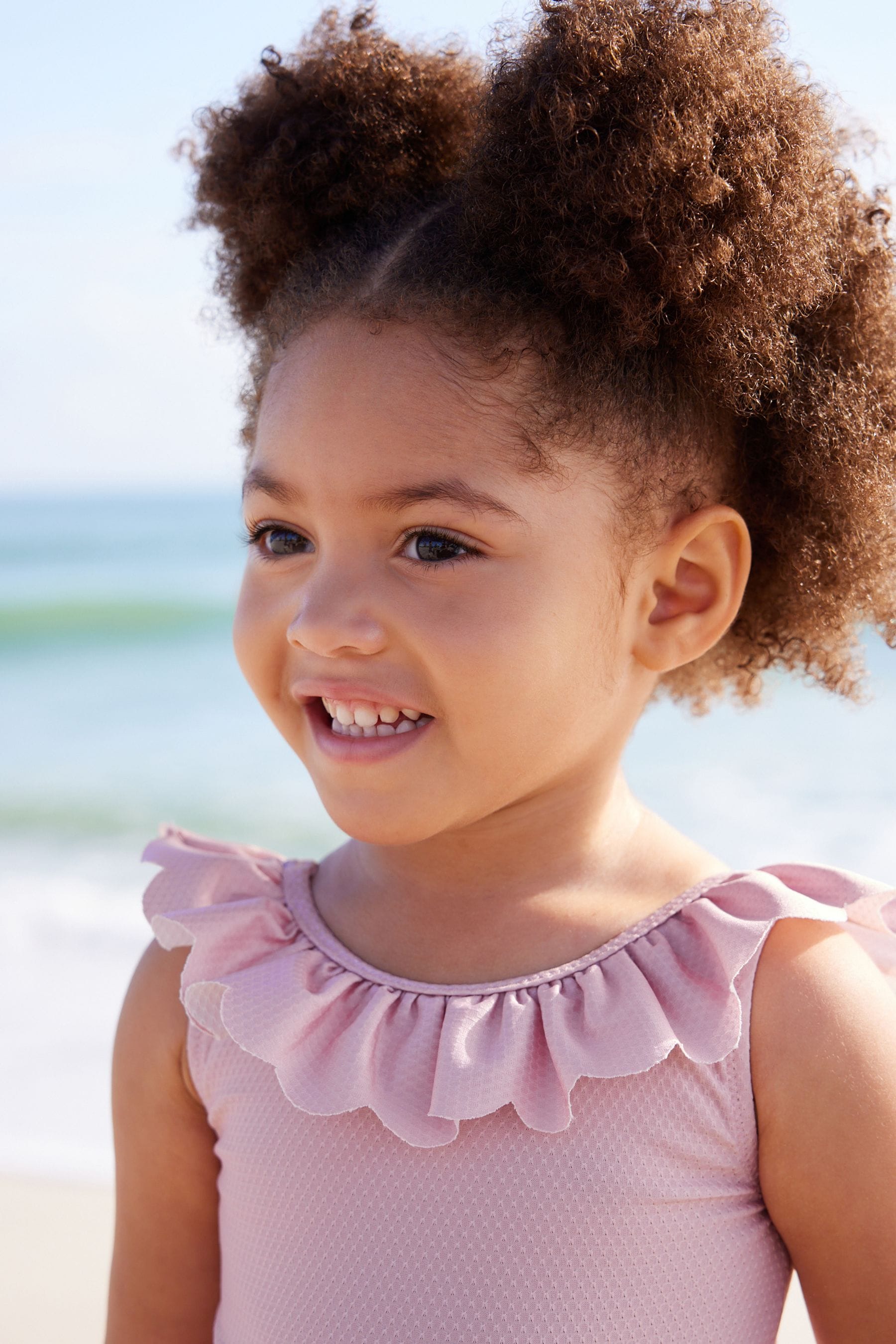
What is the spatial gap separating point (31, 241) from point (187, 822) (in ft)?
25.2

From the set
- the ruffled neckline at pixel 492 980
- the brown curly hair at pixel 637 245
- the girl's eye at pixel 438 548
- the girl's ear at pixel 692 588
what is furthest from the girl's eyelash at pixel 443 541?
the ruffled neckline at pixel 492 980

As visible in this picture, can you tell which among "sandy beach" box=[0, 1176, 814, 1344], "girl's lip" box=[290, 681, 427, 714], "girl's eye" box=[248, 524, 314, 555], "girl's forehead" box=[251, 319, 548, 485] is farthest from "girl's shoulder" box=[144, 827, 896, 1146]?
"sandy beach" box=[0, 1176, 814, 1344]

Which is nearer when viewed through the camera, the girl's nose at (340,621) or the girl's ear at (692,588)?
the girl's nose at (340,621)

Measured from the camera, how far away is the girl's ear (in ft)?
4.62

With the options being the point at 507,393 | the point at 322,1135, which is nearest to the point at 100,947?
the point at 322,1135

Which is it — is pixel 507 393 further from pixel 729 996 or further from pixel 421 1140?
pixel 421 1140

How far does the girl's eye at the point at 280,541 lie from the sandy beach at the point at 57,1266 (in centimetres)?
181

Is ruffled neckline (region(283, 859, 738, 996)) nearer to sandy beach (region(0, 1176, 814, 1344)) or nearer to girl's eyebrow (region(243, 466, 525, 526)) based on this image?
girl's eyebrow (region(243, 466, 525, 526))

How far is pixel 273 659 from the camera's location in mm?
1424

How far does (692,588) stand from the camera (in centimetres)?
145

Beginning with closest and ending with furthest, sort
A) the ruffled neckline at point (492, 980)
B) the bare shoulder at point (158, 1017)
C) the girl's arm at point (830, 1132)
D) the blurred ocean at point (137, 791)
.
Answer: the girl's arm at point (830, 1132) → the ruffled neckline at point (492, 980) → the bare shoulder at point (158, 1017) → the blurred ocean at point (137, 791)

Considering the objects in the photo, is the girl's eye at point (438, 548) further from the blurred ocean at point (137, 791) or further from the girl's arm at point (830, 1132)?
the blurred ocean at point (137, 791)

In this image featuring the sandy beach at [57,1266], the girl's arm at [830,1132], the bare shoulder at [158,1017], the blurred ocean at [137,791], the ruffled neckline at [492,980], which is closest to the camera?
the girl's arm at [830,1132]

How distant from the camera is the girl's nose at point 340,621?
1.26m
